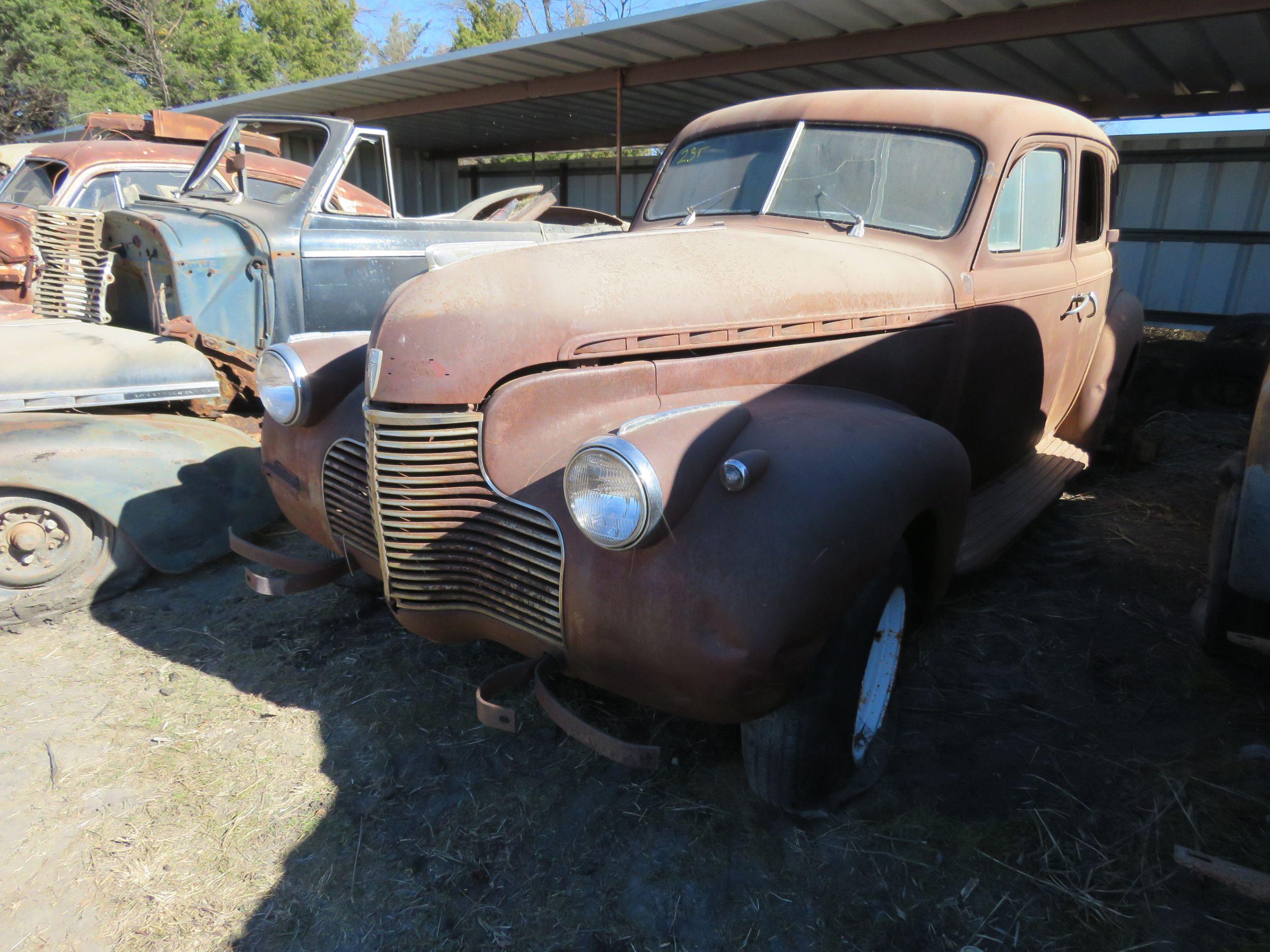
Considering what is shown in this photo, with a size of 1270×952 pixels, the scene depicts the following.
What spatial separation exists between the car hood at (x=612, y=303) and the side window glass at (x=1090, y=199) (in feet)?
5.64

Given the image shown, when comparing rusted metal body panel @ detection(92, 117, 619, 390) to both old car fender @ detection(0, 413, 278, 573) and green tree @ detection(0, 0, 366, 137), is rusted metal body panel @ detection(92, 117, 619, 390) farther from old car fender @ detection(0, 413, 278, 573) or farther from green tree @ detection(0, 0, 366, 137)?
green tree @ detection(0, 0, 366, 137)

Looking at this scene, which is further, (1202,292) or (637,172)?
(637,172)

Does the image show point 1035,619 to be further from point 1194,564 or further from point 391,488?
point 391,488

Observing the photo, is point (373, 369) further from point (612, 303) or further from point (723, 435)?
point (723, 435)

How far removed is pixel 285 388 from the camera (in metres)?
2.68

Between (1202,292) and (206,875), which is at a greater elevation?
(1202,292)

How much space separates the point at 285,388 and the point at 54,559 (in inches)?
60.3

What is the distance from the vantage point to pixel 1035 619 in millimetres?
3312

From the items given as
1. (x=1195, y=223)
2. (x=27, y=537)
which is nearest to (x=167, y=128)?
(x=27, y=537)

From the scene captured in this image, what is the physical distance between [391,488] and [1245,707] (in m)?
2.88

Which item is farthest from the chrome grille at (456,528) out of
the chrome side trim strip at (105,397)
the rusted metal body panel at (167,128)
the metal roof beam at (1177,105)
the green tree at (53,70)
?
the green tree at (53,70)

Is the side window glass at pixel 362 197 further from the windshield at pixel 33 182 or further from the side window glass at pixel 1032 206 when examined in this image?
the side window glass at pixel 1032 206

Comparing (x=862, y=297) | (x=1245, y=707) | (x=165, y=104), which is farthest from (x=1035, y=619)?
(x=165, y=104)

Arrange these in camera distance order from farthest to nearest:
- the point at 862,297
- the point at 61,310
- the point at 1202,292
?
the point at 1202,292 → the point at 61,310 → the point at 862,297
